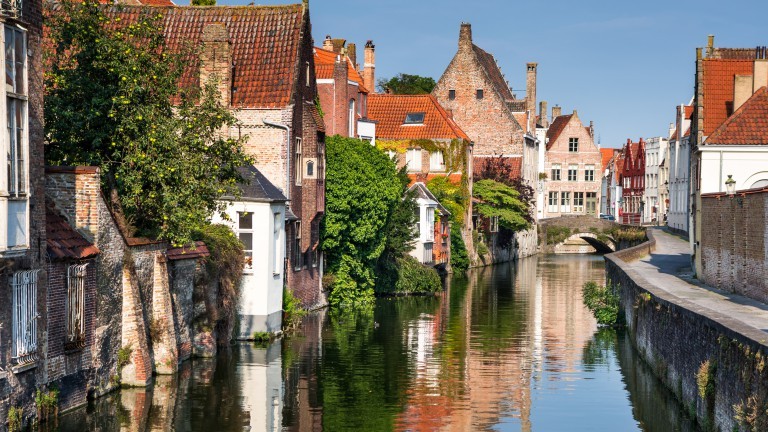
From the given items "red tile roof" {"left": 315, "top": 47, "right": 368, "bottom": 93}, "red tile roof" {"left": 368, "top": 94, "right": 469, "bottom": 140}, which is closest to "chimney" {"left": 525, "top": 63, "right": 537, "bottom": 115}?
"red tile roof" {"left": 368, "top": 94, "right": 469, "bottom": 140}

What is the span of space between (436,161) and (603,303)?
34.8m

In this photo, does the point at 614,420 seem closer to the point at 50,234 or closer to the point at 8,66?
the point at 50,234

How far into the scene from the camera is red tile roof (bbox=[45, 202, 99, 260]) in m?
21.5

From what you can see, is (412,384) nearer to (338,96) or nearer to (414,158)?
(338,96)

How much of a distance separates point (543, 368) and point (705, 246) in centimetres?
975

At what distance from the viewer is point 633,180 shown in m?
129

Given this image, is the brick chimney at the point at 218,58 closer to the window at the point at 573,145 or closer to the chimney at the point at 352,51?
the chimney at the point at 352,51

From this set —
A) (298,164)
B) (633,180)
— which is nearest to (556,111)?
(633,180)

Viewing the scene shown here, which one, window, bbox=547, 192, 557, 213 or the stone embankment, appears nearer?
the stone embankment

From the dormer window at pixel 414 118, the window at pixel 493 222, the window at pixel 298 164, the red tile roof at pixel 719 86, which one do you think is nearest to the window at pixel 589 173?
the window at pixel 493 222

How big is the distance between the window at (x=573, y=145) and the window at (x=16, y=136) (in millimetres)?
100998

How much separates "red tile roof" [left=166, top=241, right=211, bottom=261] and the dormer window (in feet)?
155

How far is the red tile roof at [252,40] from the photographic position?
134 feet

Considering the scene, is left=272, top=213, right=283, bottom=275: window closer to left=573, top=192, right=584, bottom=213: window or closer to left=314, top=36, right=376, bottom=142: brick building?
left=314, top=36, right=376, bottom=142: brick building
